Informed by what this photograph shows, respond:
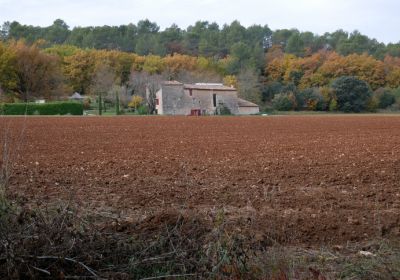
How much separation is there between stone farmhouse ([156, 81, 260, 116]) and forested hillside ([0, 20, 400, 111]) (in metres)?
10.6

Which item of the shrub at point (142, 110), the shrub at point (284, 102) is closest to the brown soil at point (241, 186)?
the shrub at point (142, 110)

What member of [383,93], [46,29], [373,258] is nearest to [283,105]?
[383,93]

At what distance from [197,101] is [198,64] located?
37208 mm

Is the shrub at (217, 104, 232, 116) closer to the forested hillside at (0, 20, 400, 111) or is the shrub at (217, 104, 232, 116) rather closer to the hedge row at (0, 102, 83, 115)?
the forested hillside at (0, 20, 400, 111)

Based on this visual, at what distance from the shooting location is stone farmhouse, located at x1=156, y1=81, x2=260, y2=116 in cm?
8256

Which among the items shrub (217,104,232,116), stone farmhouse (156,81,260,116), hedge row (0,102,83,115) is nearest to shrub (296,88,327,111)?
stone farmhouse (156,81,260,116)

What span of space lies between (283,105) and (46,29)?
267ft

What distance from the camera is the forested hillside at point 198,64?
89.8m

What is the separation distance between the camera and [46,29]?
14612cm

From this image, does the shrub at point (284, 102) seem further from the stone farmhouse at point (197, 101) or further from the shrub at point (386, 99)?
the shrub at point (386, 99)

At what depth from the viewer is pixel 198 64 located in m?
120

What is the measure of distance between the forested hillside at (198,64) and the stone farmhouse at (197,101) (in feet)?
34.9

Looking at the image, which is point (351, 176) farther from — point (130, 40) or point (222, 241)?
point (130, 40)

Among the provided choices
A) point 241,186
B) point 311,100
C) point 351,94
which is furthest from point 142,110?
point 241,186
